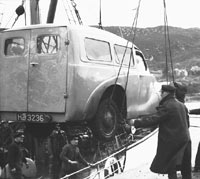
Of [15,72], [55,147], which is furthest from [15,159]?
[15,72]

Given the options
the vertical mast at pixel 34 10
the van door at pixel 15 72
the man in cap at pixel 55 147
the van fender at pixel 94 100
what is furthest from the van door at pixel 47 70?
the vertical mast at pixel 34 10

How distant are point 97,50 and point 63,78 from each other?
0.95 metres

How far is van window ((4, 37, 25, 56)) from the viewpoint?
7074 mm

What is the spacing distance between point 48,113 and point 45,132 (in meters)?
1.42

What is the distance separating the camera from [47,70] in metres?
6.66

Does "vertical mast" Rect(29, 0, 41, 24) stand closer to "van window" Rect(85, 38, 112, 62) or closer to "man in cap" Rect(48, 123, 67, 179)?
"man in cap" Rect(48, 123, 67, 179)

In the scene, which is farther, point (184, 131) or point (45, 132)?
point (45, 132)

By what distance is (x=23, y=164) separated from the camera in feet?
29.1

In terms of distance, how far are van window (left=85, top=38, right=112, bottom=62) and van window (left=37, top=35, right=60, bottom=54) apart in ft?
1.72

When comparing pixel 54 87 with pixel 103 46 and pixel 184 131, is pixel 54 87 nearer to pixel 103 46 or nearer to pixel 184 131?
pixel 103 46

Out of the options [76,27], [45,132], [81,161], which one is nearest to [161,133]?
[76,27]

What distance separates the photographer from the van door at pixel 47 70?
6.54 m

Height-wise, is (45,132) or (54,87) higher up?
(54,87)

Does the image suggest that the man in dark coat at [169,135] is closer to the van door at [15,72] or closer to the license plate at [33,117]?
the license plate at [33,117]
